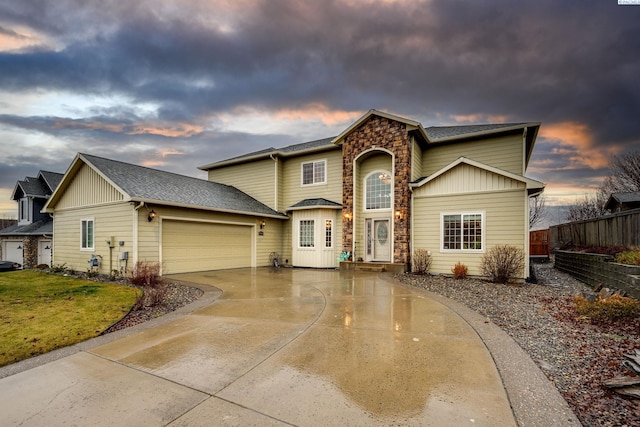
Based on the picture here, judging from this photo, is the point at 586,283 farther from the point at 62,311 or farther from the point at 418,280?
the point at 62,311

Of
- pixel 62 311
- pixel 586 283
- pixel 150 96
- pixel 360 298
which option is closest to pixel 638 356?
pixel 360 298

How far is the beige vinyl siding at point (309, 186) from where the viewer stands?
1459 cm

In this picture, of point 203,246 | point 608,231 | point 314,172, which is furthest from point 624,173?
point 203,246

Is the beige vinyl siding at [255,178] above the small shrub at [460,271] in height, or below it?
above

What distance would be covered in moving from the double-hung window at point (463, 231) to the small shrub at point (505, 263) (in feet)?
2.60

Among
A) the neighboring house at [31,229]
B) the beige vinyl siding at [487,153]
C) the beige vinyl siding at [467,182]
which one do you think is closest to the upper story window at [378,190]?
the beige vinyl siding at [467,182]

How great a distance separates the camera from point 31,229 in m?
17.4

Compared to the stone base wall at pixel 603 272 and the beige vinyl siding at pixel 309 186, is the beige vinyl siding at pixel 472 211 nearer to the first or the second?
the stone base wall at pixel 603 272

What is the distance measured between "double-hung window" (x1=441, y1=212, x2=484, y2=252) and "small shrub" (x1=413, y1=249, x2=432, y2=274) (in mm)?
704

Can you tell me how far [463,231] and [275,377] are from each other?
9.91 meters

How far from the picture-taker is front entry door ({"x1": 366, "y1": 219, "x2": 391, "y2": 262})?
42.8ft

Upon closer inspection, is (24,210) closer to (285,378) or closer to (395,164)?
(395,164)

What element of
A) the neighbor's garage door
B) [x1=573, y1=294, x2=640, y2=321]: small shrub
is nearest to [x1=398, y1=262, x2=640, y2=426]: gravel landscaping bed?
[x1=573, y1=294, x2=640, y2=321]: small shrub

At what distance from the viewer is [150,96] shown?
583 inches
